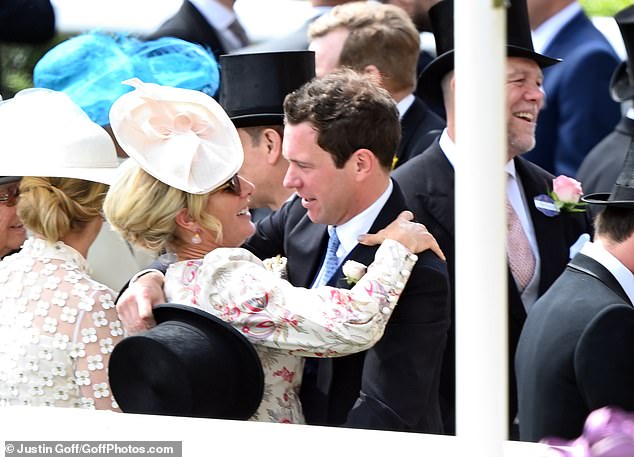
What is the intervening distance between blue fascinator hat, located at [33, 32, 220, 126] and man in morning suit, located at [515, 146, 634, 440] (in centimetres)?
205

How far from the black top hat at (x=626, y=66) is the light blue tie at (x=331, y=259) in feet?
4.19

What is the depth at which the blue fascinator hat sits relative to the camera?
4.93 m

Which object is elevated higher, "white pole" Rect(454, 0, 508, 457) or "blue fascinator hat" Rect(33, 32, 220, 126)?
"white pole" Rect(454, 0, 508, 457)

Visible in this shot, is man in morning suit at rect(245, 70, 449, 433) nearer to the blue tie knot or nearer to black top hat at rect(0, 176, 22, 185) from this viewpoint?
the blue tie knot

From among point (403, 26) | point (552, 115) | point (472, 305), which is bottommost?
point (552, 115)

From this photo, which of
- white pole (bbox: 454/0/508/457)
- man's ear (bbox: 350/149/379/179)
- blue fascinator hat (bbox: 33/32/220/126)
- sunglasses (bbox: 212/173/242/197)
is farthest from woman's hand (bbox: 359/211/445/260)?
blue fascinator hat (bbox: 33/32/220/126)

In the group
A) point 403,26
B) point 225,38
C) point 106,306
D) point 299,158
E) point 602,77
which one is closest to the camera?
point 106,306

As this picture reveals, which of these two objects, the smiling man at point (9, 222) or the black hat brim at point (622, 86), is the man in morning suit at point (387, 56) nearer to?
the black hat brim at point (622, 86)

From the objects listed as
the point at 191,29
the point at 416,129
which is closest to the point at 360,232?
the point at 416,129

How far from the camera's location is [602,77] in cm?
588

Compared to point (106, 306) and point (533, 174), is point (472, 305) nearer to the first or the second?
point (106, 306)

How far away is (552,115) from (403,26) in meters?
1.00

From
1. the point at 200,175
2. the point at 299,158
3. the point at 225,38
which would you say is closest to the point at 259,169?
the point at 299,158

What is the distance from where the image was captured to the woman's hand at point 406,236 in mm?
3385
